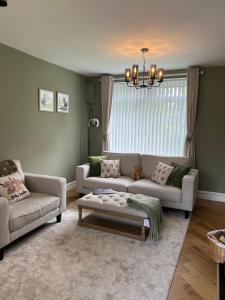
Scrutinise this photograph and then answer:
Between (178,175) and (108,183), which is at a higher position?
(178,175)

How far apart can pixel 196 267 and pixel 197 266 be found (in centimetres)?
2

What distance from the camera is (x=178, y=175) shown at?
3.88 m

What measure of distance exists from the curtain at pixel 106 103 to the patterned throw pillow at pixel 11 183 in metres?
2.47

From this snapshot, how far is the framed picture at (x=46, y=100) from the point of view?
4.19m

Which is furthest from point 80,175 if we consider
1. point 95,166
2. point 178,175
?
point 178,175

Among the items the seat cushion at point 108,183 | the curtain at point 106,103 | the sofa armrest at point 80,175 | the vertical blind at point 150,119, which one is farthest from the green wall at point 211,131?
the sofa armrest at point 80,175

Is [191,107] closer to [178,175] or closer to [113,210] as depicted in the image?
[178,175]

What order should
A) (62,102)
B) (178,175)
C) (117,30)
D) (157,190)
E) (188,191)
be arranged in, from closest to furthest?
(117,30)
(188,191)
(157,190)
(178,175)
(62,102)

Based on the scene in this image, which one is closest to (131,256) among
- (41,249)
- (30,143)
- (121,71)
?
(41,249)

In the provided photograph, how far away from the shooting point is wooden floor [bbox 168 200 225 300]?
2.03 meters

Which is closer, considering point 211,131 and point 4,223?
point 4,223

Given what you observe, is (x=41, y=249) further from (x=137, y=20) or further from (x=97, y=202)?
(x=137, y=20)

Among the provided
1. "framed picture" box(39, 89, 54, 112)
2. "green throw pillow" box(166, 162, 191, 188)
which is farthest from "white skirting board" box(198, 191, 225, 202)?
"framed picture" box(39, 89, 54, 112)

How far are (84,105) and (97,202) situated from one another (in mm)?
2989
